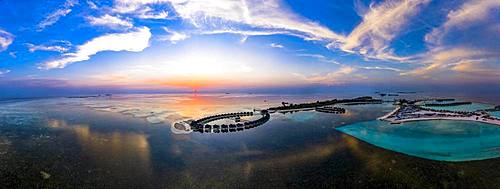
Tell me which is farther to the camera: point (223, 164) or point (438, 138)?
point (438, 138)

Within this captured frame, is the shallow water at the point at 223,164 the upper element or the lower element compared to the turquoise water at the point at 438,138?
lower

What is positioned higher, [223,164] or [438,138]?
[438,138]

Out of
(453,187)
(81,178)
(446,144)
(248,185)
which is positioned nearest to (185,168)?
(248,185)

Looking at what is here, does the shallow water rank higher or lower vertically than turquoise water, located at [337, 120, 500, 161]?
lower

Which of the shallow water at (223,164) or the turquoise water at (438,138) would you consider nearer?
the shallow water at (223,164)

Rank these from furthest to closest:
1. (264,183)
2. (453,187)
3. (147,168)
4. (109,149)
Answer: (109,149) < (147,168) < (264,183) < (453,187)

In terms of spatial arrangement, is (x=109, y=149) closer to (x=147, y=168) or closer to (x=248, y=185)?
(x=147, y=168)

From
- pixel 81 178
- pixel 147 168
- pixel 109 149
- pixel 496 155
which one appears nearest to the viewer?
pixel 81 178

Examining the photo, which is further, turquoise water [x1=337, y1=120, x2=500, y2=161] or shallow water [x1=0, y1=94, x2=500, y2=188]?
turquoise water [x1=337, y1=120, x2=500, y2=161]
